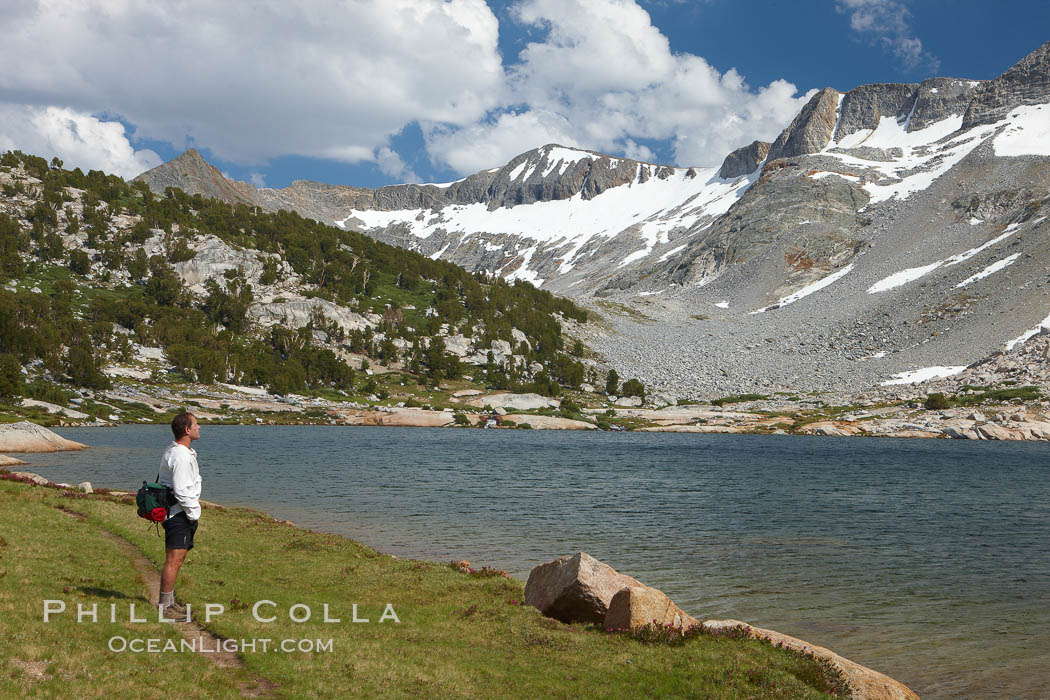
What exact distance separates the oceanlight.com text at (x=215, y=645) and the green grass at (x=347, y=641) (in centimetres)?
23

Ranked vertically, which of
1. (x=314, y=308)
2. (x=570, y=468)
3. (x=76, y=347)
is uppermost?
(x=314, y=308)

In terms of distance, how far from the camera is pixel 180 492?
41.8 feet

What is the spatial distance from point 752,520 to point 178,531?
30946 mm

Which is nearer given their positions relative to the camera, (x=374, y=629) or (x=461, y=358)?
(x=374, y=629)

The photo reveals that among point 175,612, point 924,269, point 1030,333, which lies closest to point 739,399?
point 1030,333

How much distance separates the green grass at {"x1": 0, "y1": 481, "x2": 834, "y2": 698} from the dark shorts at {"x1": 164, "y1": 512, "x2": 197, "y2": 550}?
1481 millimetres

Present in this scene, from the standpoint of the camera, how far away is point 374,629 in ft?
48.5

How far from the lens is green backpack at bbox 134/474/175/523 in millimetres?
12594

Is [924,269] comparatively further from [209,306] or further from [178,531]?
[178,531]

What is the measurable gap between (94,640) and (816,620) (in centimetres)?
1823

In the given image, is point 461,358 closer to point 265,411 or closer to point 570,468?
point 265,411

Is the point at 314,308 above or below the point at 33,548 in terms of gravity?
above

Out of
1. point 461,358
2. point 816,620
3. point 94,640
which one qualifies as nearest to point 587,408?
point 461,358

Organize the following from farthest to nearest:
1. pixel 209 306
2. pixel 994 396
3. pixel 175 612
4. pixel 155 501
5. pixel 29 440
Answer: pixel 209 306 → pixel 994 396 → pixel 29 440 → pixel 175 612 → pixel 155 501
